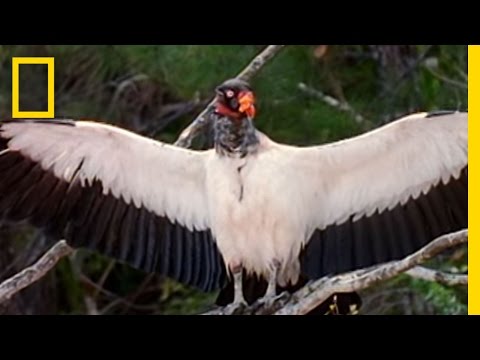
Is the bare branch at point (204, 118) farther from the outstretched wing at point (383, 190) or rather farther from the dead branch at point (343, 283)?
the dead branch at point (343, 283)

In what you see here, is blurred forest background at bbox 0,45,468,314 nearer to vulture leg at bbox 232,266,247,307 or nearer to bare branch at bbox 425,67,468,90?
bare branch at bbox 425,67,468,90

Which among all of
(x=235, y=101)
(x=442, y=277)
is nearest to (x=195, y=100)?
(x=235, y=101)

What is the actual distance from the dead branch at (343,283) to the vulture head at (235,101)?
477 mm

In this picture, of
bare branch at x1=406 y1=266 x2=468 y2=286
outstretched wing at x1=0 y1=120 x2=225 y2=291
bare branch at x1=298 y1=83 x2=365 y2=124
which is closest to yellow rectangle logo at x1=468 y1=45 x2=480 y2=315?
bare branch at x1=406 y1=266 x2=468 y2=286

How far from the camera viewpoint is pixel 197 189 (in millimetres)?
5020

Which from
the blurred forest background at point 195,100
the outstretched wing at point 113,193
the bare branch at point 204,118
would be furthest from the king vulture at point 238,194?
the blurred forest background at point 195,100

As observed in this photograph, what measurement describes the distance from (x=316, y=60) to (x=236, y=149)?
1881mm

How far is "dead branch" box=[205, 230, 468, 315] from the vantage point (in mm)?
4270

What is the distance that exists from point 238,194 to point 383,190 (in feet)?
1.57

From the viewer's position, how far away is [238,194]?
4.73m

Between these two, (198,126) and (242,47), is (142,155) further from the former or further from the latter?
(242,47)

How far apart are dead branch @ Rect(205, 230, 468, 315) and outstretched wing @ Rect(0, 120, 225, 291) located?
9.2 inches

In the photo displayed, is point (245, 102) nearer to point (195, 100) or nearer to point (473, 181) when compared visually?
point (473, 181)
